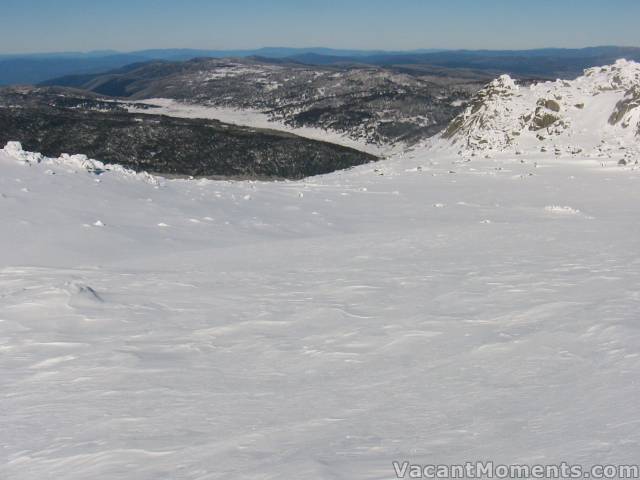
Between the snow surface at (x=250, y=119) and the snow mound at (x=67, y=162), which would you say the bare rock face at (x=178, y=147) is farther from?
the snow mound at (x=67, y=162)

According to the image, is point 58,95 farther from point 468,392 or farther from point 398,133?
point 468,392

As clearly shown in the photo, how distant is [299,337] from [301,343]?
7.7 inches

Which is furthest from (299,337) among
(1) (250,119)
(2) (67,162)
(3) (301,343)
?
(1) (250,119)

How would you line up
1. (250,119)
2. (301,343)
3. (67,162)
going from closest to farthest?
(301,343), (67,162), (250,119)

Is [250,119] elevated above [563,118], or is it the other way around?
[563,118]

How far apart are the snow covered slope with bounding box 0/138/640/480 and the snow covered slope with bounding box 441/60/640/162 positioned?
17.4m

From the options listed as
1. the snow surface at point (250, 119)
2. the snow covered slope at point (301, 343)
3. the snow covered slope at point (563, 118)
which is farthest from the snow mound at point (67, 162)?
the snow surface at point (250, 119)

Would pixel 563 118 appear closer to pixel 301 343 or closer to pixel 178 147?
pixel 301 343

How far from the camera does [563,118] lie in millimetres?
32750

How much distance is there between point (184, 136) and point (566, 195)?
40144 millimetres

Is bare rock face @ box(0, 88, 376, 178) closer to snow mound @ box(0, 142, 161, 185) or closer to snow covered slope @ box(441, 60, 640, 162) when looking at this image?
snow covered slope @ box(441, 60, 640, 162)

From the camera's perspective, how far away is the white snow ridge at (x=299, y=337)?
3770 millimetres

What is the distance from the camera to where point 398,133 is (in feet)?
224

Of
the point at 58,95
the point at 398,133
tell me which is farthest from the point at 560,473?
the point at 58,95
